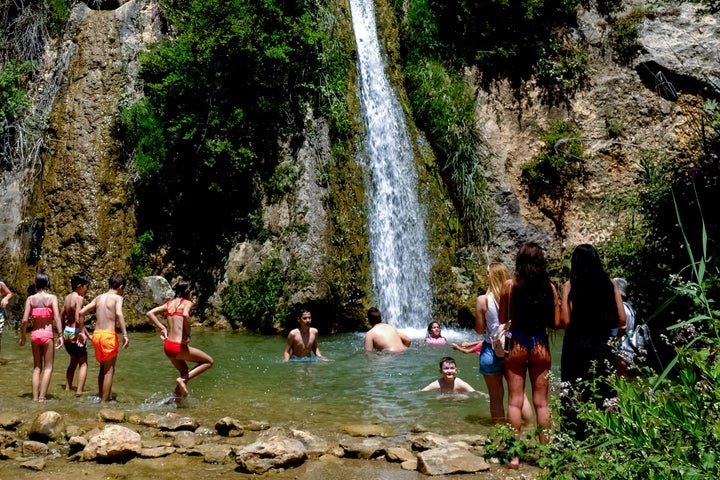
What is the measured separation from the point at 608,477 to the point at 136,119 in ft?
46.1

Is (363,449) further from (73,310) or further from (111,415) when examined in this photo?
(73,310)

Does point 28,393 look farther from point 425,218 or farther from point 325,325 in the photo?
point 425,218

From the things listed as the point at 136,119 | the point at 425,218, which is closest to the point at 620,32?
the point at 425,218

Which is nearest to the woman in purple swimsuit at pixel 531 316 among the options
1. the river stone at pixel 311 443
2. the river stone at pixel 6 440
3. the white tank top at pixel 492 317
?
the white tank top at pixel 492 317

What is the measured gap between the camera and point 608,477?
307 cm

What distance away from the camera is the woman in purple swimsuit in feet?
18.0

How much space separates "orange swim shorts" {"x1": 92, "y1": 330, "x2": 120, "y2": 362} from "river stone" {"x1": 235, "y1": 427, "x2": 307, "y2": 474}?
120 inches

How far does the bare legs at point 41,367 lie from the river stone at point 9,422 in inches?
47.8

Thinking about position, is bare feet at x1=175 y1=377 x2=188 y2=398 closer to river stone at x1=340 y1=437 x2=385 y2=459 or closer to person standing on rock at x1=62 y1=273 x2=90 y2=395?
person standing on rock at x1=62 y1=273 x2=90 y2=395

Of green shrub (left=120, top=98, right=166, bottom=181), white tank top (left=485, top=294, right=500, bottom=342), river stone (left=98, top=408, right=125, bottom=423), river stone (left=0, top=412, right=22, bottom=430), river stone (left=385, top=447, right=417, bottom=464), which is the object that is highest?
green shrub (left=120, top=98, right=166, bottom=181)

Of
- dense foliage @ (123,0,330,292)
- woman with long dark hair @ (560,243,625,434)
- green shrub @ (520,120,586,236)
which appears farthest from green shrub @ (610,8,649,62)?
woman with long dark hair @ (560,243,625,434)

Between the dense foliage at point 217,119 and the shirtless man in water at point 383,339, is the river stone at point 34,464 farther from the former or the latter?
the dense foliage at point 217,119

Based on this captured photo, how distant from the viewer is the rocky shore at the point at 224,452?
207 inches

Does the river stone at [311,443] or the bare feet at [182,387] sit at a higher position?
the bare feet at [182,387]
